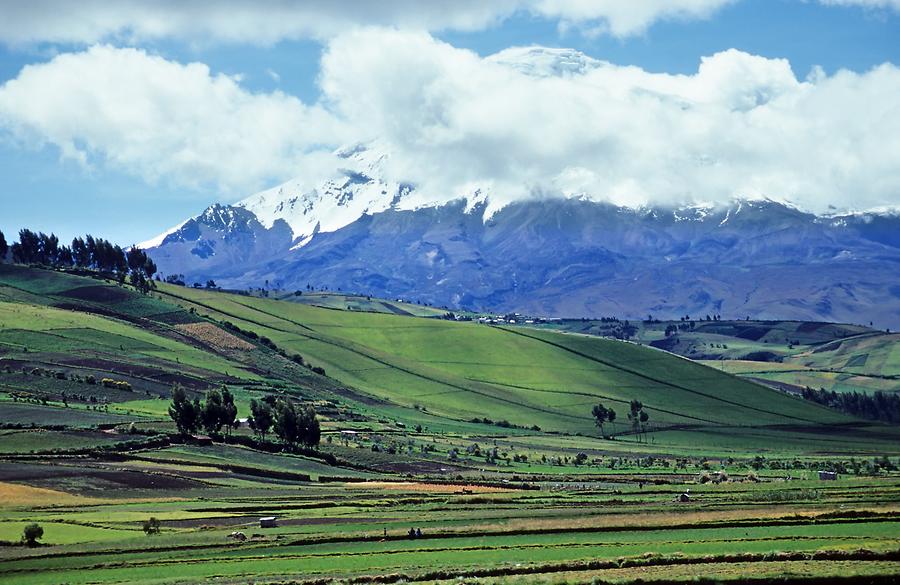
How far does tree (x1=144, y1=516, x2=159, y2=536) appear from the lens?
3413 inches

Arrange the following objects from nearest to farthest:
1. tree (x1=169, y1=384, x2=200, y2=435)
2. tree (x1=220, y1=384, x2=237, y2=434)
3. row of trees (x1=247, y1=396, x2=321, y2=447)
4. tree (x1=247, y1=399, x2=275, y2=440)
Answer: tree (x1=169, y1=384, x2=200, y2=435), row of trees (x1=247, y1=396, x2=321, y2=447), tree (x1=220, y1=384, x2=237, y2=434), tree (x1=247, y1=399, x2=275, y2=440)

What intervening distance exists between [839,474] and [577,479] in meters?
34.5

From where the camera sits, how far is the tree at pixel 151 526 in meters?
86.7

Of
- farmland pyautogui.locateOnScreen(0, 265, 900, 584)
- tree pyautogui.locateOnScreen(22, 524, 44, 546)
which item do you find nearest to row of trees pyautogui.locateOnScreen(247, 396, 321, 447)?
farmland pyautogui.locateOnScreen(0, 265, 900, 584)

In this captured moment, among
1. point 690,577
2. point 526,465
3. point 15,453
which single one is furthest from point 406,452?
point 690,577

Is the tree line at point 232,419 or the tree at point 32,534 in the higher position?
the tree line at point 232,419

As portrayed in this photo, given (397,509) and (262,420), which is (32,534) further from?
(262,420)

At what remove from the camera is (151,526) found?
292 ft

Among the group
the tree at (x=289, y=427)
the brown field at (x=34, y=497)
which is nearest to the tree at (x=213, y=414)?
the tree at (x=289, y=427)

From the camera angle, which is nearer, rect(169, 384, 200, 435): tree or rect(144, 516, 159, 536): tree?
rect(144, 516, 159, 536): tree

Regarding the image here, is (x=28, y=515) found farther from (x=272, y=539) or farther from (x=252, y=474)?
(x=252, y=474)

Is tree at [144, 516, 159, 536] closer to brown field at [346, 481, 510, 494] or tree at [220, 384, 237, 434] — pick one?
brown field at [346, 481, 510, 494]

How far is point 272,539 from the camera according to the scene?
81.6 meters

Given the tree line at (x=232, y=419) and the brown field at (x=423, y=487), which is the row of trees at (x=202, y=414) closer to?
the tree line at (x=232, y=419)
